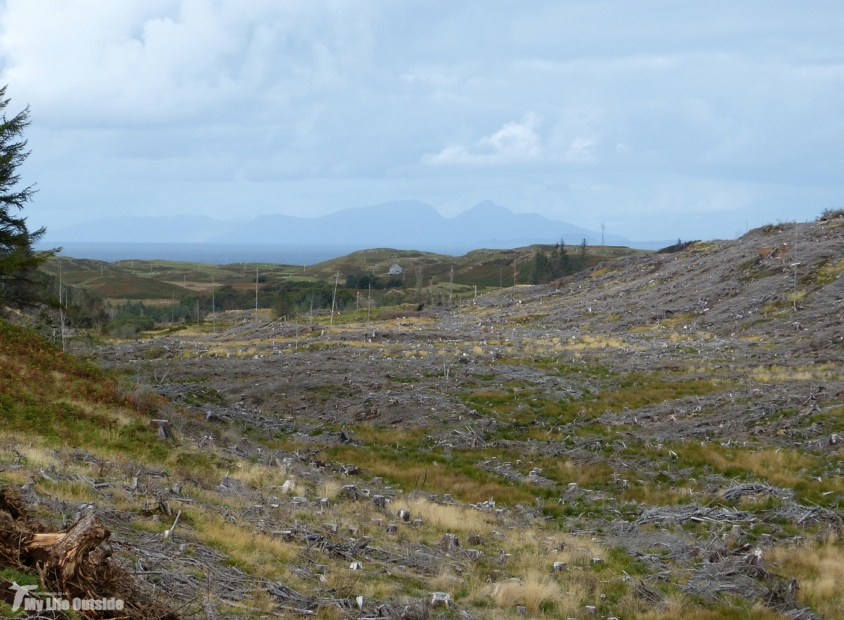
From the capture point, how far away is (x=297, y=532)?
11.6 m

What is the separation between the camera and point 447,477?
20.1 metres

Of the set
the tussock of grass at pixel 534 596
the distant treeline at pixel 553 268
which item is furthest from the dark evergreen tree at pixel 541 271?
the tussock of grass at pixel 534 596

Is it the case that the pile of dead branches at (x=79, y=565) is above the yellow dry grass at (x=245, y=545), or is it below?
above

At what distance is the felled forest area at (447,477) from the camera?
9469 millimetres

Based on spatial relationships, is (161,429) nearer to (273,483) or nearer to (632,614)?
(273,483)

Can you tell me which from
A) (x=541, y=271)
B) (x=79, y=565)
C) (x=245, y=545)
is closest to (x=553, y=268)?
(x=541, y=271)

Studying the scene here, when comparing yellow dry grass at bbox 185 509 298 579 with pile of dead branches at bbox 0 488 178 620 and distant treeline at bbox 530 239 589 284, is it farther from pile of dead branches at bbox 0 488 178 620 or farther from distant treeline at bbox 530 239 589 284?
distant treeline at bbox 530 239 589 284

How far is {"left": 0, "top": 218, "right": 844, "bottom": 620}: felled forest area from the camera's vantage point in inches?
373

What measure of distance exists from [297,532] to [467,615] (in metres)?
3.70

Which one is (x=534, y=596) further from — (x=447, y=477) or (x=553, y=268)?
(x=553, y=268)

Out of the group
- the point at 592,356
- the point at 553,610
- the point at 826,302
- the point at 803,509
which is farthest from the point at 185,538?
the point at 826,302

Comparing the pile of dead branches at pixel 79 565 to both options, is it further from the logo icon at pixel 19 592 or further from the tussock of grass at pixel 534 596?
the tussock of grass at pixel 534 596

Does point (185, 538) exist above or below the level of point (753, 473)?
above

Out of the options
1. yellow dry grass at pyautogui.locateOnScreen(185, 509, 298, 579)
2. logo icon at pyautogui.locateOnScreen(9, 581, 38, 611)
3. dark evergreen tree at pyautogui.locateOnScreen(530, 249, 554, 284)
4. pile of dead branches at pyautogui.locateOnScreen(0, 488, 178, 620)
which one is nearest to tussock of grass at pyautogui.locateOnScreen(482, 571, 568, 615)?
yellow dry grass at pyautogui.locateOnScreen(185, 509, 298, 579)
